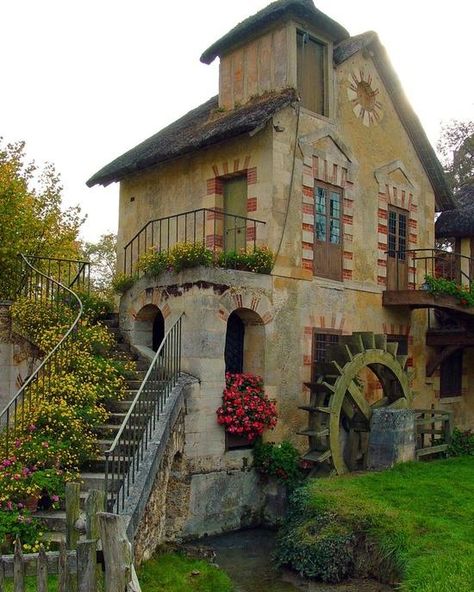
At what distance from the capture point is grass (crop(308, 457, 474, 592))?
727 centimetres

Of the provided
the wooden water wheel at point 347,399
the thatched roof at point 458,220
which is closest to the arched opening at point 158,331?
the wooden water wheel at point 347,399

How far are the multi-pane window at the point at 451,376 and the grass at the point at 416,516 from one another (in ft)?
17.4

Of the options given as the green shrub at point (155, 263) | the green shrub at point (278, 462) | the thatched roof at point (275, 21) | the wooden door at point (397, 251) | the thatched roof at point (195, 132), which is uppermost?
the thatched roof at point (275, 21)

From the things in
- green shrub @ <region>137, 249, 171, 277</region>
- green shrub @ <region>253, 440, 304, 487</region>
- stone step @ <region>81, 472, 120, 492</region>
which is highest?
green shrub @ <region>137, 249, 171, 277</region>

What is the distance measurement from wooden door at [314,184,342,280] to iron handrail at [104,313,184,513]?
353 centimetres

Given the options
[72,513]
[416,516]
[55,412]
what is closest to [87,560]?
[72,513]

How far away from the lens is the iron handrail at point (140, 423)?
744cm

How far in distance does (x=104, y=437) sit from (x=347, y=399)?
531 cm

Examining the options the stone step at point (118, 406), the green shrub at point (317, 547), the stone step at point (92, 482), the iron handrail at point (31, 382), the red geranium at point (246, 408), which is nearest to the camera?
the iron handrail at point (31, 382)

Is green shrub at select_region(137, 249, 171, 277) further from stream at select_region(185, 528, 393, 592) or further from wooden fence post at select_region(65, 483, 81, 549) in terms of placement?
wooden fence post at select_region(65, 483, 81, 549)

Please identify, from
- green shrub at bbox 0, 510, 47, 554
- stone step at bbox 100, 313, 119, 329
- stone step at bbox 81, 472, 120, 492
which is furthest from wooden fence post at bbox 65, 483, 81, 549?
stone step at bbox 100, 313, 119, 329

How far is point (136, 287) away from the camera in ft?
40.0

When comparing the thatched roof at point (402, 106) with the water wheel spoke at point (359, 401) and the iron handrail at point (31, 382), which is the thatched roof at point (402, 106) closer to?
the water wheel spoke at point (359, 401)

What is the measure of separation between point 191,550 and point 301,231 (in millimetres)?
6205
